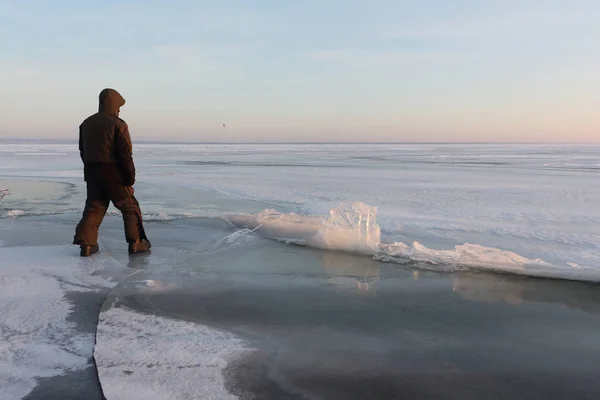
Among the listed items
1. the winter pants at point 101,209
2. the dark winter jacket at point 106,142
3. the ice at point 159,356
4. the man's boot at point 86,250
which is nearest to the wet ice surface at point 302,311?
the ice at point 159,356

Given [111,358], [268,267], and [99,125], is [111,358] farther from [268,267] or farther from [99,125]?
[99,125]

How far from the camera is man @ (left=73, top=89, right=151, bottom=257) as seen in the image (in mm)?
4219

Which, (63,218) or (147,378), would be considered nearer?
(147,378)

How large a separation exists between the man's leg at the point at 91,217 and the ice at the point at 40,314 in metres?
0.19

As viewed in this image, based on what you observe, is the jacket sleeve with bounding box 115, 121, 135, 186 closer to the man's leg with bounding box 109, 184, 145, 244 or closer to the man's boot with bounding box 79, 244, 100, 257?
the man's leg with bounding box 109, 184, 145, 244

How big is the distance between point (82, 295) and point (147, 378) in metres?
1.44

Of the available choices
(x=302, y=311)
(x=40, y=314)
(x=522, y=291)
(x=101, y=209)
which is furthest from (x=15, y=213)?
(x=522, y=291)

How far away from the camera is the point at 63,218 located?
6477mm

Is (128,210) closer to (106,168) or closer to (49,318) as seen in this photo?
(106,168)

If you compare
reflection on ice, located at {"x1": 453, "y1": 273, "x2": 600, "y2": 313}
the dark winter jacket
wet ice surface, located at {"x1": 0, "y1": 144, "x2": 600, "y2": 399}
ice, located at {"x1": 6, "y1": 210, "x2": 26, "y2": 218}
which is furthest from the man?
reflection on ice, located at {"x1": 453, "y1": 273, "x2": 600, "y2": 313}

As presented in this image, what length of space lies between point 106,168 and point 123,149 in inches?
9.4

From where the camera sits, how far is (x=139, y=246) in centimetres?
459

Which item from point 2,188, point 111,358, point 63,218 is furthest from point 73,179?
point 111,358

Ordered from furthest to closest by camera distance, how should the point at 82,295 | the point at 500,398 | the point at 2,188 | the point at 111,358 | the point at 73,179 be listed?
the point at 73,179 < the point at 2,188 < the point at 82,295 < the point at 111,358 < the point at 500,398
